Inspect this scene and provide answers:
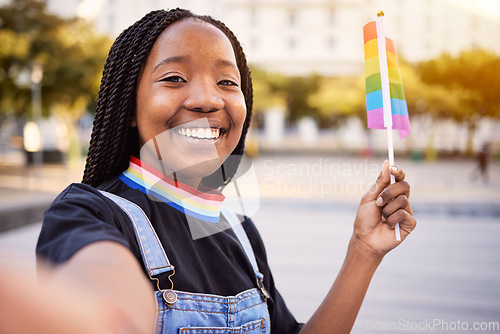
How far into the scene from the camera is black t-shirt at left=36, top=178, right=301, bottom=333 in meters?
0.77

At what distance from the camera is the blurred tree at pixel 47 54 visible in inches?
584

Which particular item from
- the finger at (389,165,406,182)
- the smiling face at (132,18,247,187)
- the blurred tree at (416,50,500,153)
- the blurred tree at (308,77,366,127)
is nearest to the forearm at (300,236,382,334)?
the finger at (389,165,406,182)

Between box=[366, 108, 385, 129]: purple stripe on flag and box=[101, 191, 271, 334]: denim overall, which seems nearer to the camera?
box=[101, 191, 271, 334]: denim overall

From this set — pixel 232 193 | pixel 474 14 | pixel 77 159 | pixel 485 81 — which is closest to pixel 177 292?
pixel 232 193

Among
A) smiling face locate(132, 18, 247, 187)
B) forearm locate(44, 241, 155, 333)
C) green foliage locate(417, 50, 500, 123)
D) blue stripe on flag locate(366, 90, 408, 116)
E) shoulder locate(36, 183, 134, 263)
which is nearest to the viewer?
forearm locate(44, 241, 155, 333)

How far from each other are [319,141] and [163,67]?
46.9 meters

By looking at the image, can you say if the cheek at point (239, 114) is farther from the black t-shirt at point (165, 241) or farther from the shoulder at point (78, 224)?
the shoulder at point (78, 224)

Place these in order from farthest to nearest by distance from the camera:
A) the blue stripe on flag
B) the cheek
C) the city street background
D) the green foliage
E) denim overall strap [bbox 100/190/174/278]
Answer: the green foliage, the city street background, the blue stripe on flag, the cheek, denim overall strap [bbox 100/190/174/278]

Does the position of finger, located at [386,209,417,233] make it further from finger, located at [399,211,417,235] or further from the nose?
the nose

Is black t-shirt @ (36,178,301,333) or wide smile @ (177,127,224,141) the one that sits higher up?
wide smile @ (177,127,224,141)

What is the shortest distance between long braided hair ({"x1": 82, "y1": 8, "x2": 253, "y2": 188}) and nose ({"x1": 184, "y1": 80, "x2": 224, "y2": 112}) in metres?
0.15

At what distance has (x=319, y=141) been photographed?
47.4m

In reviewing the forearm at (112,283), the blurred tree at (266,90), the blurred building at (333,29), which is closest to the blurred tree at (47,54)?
the blurred tree at (266,90)

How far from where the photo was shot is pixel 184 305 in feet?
3.38
